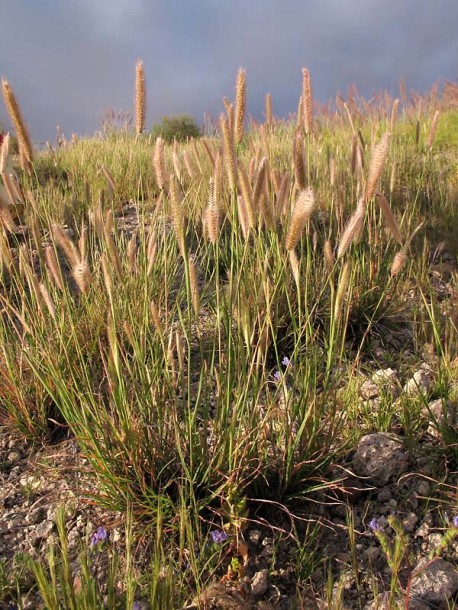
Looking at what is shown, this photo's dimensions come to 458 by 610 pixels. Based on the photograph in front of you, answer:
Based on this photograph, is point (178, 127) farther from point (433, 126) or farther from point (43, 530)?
point (43, 530)

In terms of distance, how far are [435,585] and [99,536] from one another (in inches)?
35.4

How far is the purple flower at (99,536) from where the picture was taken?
4.51 feet

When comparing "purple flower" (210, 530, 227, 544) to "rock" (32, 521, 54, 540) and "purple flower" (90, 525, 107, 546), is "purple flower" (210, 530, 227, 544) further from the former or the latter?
"rock" (32, 521, 54, 540)

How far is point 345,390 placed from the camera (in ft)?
6.38

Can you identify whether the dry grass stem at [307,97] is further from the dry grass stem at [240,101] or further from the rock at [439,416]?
the rock at [439,416]

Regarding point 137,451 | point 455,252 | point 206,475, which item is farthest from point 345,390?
point 455,252

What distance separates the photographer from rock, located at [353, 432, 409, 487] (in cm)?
168

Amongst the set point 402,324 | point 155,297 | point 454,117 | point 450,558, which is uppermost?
point 454,117

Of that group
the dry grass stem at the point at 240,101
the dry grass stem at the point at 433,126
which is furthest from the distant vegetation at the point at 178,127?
the dry grass stem at the point at 240,101

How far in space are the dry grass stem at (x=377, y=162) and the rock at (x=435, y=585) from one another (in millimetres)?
1004

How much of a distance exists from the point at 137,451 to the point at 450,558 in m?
0.93

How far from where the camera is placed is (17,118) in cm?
171

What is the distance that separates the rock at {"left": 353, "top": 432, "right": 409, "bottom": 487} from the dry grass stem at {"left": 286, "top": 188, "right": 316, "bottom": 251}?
32.3 inches

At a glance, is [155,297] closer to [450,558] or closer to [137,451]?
[137,451]
